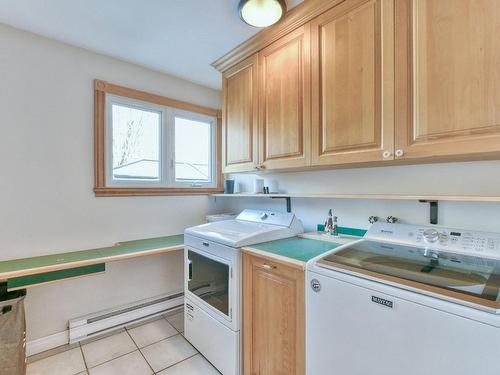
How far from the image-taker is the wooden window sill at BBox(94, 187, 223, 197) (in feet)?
7.29

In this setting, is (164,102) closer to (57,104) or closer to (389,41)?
(57,104)

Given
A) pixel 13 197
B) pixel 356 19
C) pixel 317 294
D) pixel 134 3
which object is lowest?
pixel 317 294

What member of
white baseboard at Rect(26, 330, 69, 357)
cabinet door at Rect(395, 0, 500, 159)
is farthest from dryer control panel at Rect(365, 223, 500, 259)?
white baseboard at Rect(26, 330, 69, 357)

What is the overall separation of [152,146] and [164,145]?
12cm

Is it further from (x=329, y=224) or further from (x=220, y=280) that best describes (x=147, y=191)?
(x=329, y=224)

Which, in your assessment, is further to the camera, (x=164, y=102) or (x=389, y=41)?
(x=164, y=102)

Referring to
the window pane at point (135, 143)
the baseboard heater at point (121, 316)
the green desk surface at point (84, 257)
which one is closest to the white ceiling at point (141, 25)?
the window pane at point (135, 143)

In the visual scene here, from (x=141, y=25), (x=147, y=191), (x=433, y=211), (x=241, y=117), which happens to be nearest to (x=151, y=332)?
(x=147, y=191)

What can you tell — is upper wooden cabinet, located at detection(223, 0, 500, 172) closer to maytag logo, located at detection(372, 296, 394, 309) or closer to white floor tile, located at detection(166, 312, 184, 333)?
maytag logo, located at detection(372, 296, 394, 309)

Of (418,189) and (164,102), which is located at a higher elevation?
(164,102)

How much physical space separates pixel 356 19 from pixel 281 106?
65 cm

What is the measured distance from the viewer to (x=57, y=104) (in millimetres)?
2004

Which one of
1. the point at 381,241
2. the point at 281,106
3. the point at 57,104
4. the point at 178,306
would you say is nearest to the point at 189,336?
the point at 178,306

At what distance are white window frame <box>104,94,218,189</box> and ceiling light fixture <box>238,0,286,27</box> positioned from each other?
1361 millimetres
